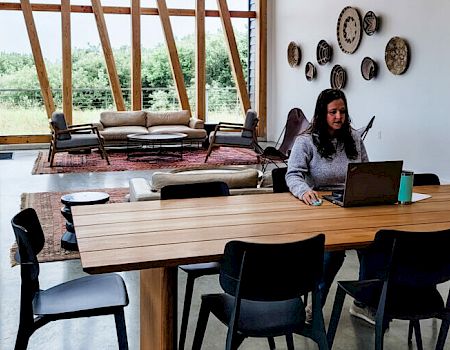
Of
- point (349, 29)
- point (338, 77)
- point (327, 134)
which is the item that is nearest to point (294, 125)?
point (338, 77)

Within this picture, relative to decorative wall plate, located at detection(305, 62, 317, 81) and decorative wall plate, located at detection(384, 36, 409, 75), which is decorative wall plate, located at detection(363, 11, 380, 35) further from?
decorative wall plate, located at detection(305, 62, 317, 81)

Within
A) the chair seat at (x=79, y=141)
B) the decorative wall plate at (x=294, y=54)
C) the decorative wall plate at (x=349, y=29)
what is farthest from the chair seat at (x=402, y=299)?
the decorative wall plate at (x=294, y=54)

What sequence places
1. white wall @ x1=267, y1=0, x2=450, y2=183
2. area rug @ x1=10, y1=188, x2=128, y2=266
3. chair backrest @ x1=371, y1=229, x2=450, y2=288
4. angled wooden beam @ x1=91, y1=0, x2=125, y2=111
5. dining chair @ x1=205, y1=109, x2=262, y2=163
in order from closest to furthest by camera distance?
chair backrest @ x1=371, y1=229, x2=450, y2=288 → area rug @ x1=10, y1=188, x2=128, y2=266 → white wall @ x1=267, y1=0, x2=450, y2=183 → dining chair @ x1=205, y1=109, x2=262, y2=163 → angled wooden beam @ x1=91, y1=0, x2=125, y2=111

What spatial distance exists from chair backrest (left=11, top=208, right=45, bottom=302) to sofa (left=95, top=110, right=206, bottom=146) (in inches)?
270

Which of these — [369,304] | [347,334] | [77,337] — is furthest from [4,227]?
[369,304]

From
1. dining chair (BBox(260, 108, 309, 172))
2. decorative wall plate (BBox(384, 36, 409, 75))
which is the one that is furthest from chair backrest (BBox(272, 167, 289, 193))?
dining chair (BBox(260, 108, 309, 172))

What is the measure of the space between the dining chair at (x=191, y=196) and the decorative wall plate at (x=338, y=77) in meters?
5.72

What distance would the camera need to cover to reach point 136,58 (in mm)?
10203

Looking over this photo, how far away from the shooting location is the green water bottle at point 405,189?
253 centimetres

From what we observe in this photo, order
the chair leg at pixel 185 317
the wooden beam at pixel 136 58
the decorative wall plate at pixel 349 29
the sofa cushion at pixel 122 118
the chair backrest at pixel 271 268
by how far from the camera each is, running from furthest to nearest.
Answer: the wooden beam at pixel 136 58
the sofa cushion at pixel 122 118
the decorative wall plate at pixel 349 29
the chair leg at pixel 185 317
the chair backrest at pixel 271 268

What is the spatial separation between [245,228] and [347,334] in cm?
102

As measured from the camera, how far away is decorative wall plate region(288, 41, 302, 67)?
9.49m

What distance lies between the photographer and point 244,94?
35.8ft

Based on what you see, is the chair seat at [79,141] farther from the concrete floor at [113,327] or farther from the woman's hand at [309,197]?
the woman's hand at [309,197]
